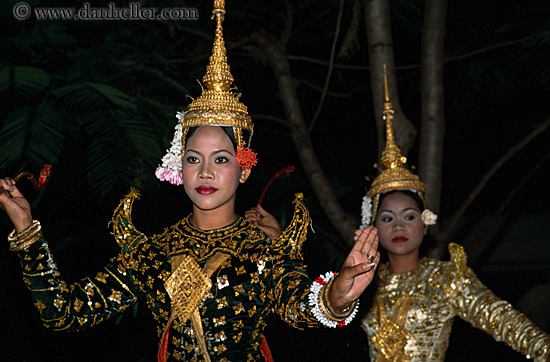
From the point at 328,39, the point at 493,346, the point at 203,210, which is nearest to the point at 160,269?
the point at 203,210

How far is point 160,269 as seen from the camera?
425cm

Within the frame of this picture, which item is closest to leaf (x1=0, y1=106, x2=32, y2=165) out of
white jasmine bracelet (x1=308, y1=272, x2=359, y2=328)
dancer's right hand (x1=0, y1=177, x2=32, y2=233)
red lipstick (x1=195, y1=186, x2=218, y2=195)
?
dancer's right hand (x1=0, y1=177, x2=32, y2=233)

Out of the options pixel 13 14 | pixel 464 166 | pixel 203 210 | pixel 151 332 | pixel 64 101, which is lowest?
pixel 151 332

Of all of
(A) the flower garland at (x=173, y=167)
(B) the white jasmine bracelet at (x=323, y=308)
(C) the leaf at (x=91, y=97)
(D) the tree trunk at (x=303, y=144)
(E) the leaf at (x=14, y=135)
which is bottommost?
(B) the white jasmine bracelet at (x=323, y=308)

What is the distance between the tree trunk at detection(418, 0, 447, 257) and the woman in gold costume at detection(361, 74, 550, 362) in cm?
135

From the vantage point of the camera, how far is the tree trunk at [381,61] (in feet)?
23.1

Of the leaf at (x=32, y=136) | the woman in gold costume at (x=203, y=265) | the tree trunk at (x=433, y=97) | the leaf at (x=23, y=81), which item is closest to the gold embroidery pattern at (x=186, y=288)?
the woman in gold costume at (x=203, y=265)

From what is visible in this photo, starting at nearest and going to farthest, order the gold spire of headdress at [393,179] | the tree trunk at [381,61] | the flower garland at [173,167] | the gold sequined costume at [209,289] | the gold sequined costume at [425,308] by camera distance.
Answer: the gold sequined costume at [209,289], the flower garland at [173,167], the gold sequined costume at [425,308], the gold spire of headdress at [393,179], the tree trunk at [381,61]

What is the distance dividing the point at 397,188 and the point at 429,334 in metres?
1.11

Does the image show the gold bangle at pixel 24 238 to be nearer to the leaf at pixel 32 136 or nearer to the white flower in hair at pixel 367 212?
the leaf at pixel 32 136

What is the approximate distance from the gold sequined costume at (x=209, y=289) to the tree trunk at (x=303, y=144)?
3024 millimetres

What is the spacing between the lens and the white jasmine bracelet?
3633 millimetres

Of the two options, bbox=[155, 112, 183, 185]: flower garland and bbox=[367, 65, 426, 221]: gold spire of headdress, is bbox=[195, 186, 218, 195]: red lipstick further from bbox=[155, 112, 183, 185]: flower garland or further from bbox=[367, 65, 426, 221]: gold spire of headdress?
bbox=[367, 65, 426, 221]: gold spire of headdress

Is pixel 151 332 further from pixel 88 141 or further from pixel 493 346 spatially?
pixel 493 346
